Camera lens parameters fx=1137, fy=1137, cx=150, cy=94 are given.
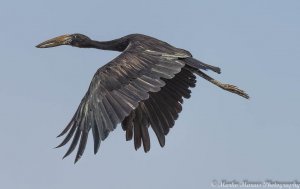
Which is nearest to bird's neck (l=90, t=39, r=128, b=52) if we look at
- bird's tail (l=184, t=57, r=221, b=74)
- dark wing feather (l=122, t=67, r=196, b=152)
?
dark wing feather (l=122, t=67, r=196, b=152)

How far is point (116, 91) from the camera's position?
65.1 ft

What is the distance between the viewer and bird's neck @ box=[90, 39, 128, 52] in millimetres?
22875

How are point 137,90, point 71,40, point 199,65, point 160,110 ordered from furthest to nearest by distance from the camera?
point 71,40 → point 160,110 → point 199,65 → point 137,90

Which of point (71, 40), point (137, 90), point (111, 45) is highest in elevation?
point (71, 40)

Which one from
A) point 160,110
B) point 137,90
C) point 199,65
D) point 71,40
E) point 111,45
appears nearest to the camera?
point 137,90

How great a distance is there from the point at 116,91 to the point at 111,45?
360 cm

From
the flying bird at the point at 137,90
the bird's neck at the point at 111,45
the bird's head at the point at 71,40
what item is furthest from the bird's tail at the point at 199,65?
the bird's head at the point at 71,40

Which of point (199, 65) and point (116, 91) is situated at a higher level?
point (199, 65)

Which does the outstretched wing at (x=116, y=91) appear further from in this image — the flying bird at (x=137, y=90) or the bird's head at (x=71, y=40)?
the bird's head at (x=71, y=40)

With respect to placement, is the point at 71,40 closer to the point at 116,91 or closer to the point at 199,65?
the point at 199,65

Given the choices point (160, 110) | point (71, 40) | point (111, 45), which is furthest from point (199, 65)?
point (71, 40)

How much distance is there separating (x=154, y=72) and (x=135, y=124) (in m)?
2.28

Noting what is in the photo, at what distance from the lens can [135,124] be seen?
22.2 m

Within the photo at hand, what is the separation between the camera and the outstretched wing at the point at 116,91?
1923 cm
